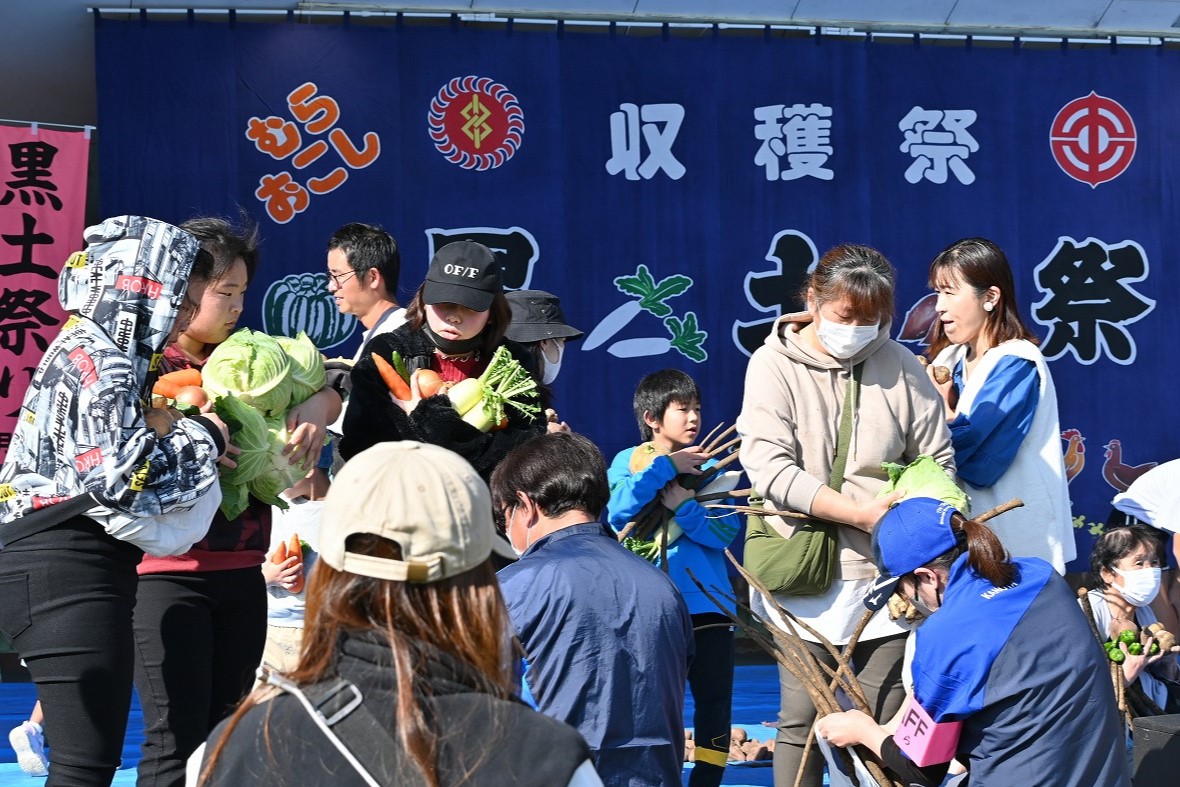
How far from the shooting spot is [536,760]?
4.79 feet

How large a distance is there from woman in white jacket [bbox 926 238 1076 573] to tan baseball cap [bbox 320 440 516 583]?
243 centimetres

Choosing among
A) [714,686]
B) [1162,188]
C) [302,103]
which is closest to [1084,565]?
[1162,188]

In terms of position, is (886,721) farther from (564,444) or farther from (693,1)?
(693,1)

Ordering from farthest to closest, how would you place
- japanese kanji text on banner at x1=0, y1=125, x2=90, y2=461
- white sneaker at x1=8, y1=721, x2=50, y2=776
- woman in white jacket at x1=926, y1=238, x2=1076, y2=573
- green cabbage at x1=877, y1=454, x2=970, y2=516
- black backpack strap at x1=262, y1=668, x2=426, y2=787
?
japanese kanji text on banner at x1=0, y1=125, x2=90, y2=461 < white sneaker at x1=8, y1=721, x2=50, y2=776 < woman in white jacket at x1=926, y1=238, x2=1076, y2=573 < green cabbage at x1=877, y1=454, x2=970, y2=516 < black backpack strap at x1=262, y1=668, x2=426, y2=787

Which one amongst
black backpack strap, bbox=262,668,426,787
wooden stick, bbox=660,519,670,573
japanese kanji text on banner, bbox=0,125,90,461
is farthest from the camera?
japanese kanji text on banner, bbox=0,125,90,461

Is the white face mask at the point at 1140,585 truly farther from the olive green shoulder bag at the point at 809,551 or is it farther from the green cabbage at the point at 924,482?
the olive green shoulder bag at the point at 809,551

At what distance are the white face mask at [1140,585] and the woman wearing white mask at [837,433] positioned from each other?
1.73 m

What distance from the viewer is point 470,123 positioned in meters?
6.03

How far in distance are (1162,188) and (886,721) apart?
4.31m

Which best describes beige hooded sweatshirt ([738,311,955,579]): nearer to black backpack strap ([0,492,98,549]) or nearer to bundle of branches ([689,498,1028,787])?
bundle of branches ([689,498,1028,787])

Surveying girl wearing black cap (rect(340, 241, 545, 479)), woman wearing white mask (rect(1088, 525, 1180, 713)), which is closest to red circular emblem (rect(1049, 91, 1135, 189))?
woman wearing white mask (rect(1088, 525, 1180, 713))

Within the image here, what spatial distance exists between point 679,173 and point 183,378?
3.62 metres

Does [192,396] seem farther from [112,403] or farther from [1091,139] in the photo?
[1091,139]

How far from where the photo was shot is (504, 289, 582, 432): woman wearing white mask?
4160 millimetres
